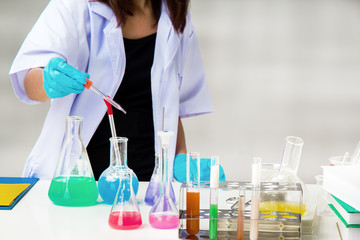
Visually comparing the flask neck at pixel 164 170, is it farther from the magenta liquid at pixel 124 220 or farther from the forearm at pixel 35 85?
the forearm at pixel 35 85

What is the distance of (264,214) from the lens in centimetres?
99

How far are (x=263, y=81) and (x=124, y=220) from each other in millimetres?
2297

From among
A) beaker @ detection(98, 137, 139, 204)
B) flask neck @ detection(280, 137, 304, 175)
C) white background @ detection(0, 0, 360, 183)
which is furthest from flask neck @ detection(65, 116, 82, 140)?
white background @ detection(0, 0, 360, 183)

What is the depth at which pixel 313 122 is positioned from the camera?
3.20 m

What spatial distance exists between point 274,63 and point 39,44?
192cm

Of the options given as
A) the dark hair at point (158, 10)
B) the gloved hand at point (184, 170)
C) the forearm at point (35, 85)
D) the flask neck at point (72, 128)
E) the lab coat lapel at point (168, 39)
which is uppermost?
the dark hair at point (158, 10)

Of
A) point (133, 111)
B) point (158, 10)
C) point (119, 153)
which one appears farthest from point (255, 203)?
point (158, 10)

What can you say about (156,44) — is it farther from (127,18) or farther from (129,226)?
(129,226)

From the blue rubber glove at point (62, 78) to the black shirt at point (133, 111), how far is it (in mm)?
Answer: 409

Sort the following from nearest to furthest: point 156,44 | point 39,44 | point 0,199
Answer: point 0,199
point 39,44
point 156,44

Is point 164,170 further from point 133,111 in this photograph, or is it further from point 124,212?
point 133,111

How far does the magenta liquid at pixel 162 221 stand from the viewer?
41.9 inches

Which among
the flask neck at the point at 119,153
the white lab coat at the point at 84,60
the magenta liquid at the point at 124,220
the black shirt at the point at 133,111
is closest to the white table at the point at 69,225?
the magenta liquid at the point at 124,220

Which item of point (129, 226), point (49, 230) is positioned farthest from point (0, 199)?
point (129, 226)
